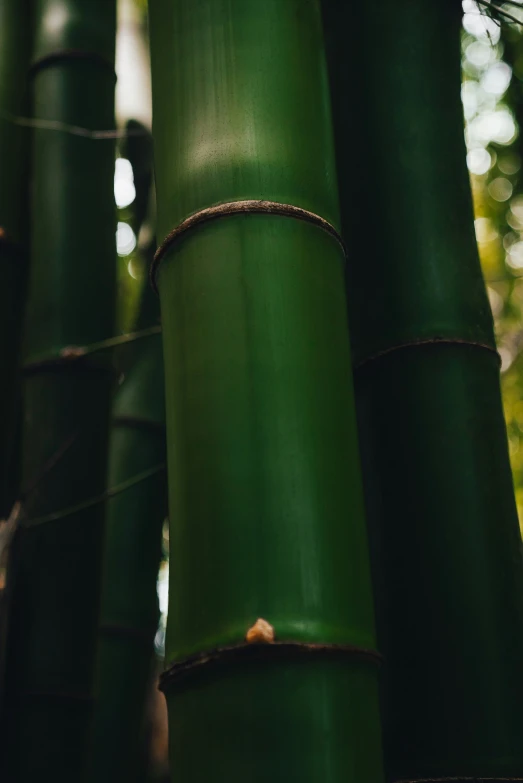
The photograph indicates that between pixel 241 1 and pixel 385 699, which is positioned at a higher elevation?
pixel 241 1

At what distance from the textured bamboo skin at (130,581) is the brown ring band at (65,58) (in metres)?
0.66

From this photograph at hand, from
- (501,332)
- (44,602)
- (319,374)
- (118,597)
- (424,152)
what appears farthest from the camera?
Result: (501,332)

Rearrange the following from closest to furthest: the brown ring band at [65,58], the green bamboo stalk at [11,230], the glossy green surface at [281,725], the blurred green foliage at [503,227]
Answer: the glossy green surface at [281,725] → the green bamboo stalk at [11,230] → the brown ring band at [65,58] → the blurred green foliage at [503,227]

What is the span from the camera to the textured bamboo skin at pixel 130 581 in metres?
1.95

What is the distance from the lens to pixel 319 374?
85cm

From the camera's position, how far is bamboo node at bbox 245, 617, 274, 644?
737 mm

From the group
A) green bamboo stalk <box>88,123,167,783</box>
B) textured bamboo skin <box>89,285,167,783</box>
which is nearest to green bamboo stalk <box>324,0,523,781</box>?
green bamboo stalk <box>88,123,167,783</box>

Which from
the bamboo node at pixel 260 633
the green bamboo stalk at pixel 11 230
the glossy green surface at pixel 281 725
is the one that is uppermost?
the green bamboo stalk at pixel 11 230

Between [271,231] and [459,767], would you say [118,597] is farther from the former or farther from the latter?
[271,231]

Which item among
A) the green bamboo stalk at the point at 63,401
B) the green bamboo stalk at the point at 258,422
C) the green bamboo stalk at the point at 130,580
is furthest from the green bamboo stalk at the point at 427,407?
the green bamboo stalk at the point at 130,580

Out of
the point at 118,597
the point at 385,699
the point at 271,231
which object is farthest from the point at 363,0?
the point at 118,597

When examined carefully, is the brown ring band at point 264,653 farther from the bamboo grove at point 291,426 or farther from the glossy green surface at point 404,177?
the glossy green surface at point 404,177

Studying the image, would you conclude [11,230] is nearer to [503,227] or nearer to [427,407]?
[427,407]

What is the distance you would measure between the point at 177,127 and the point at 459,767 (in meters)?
0.71
